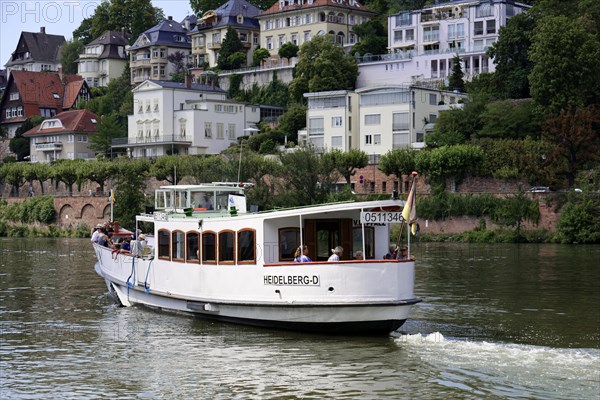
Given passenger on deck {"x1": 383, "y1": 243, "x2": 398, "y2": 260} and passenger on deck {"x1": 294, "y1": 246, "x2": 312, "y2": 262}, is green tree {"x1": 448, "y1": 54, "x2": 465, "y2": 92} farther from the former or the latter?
passenger on deck {"x1": 294, "y1": 246, "x2": 312, "y2": 262}

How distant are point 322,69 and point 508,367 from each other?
296 ft

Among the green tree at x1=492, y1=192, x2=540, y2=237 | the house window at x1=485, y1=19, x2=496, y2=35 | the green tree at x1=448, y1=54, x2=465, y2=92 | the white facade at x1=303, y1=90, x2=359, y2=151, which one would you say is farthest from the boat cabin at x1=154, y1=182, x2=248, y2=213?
the house window at x1=485, y1=19, x2=496, y2=35

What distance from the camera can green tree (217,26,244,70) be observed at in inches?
5463

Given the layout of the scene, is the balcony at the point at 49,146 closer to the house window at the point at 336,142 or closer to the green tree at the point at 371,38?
the green tree at the point at 371,38

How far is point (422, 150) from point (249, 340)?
58.4 metres

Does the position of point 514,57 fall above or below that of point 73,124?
above

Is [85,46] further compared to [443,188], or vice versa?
[85,46]

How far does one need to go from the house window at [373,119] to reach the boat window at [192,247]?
221ft

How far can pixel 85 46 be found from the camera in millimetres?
166000

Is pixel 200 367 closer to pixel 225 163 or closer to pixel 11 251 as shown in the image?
pixel 11 251

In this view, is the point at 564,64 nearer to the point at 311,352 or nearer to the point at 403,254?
the point at 403,254

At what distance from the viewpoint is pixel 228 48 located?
140m

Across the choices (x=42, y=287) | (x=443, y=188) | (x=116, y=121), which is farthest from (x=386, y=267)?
(x=116, y=121)

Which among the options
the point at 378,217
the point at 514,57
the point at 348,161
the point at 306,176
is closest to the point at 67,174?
the point at 348,161
